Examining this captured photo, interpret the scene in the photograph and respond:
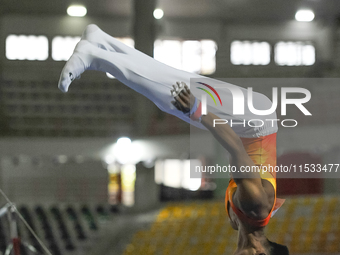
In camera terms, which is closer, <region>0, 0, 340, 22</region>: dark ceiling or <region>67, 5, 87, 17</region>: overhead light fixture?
<region>0, 0, 340, 22</region>: dark ceiling

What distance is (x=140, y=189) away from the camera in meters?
3.97

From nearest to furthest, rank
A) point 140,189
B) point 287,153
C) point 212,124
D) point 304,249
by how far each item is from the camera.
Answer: point 212,124, point 287,153, point 304,249, point 140,189

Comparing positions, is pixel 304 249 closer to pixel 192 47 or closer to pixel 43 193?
pixel 192 47

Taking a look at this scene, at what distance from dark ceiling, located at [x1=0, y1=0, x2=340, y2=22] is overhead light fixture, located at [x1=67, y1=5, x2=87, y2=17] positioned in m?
0.04

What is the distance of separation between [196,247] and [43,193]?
7.32 feet

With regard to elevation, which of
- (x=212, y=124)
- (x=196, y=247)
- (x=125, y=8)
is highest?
(x=125, y=8)

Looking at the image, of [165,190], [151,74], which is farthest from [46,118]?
[151,74]

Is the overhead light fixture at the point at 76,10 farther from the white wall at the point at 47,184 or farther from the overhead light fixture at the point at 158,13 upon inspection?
the white wall at the point at 47,184

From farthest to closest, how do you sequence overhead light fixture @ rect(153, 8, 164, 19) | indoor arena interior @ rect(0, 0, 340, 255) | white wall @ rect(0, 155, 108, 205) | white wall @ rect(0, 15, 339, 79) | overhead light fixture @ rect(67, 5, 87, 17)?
white wall @ rect(0, 155, 108, 205) < overhead light fixture @ rect(67, 5, 87, 17) < overhead light fixture @ rect(153, 8, 164, 19) < white wall @ rect(0, 15, 339, 79) < indoor arena interior @ rect(0, 0, 340, 255)

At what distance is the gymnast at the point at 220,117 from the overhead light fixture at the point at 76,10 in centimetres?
129

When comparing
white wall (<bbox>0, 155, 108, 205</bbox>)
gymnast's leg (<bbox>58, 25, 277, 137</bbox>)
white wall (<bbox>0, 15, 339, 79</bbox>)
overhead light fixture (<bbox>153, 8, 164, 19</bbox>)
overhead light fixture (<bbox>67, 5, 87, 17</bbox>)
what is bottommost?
white wall (<bbox>0, 155, 108, 205</bbox>)

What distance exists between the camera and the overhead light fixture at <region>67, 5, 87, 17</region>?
129 inches

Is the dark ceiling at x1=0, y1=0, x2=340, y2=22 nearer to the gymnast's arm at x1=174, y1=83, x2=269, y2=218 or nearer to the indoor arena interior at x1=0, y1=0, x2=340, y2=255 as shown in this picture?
the indoor arena interior at x1=0, y1=0, x2=340, y2=255

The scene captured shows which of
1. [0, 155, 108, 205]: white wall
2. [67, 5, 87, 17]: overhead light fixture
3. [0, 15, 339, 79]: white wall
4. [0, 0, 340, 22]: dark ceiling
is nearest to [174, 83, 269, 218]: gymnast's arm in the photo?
[0, 15, 339, 79]: white wall
